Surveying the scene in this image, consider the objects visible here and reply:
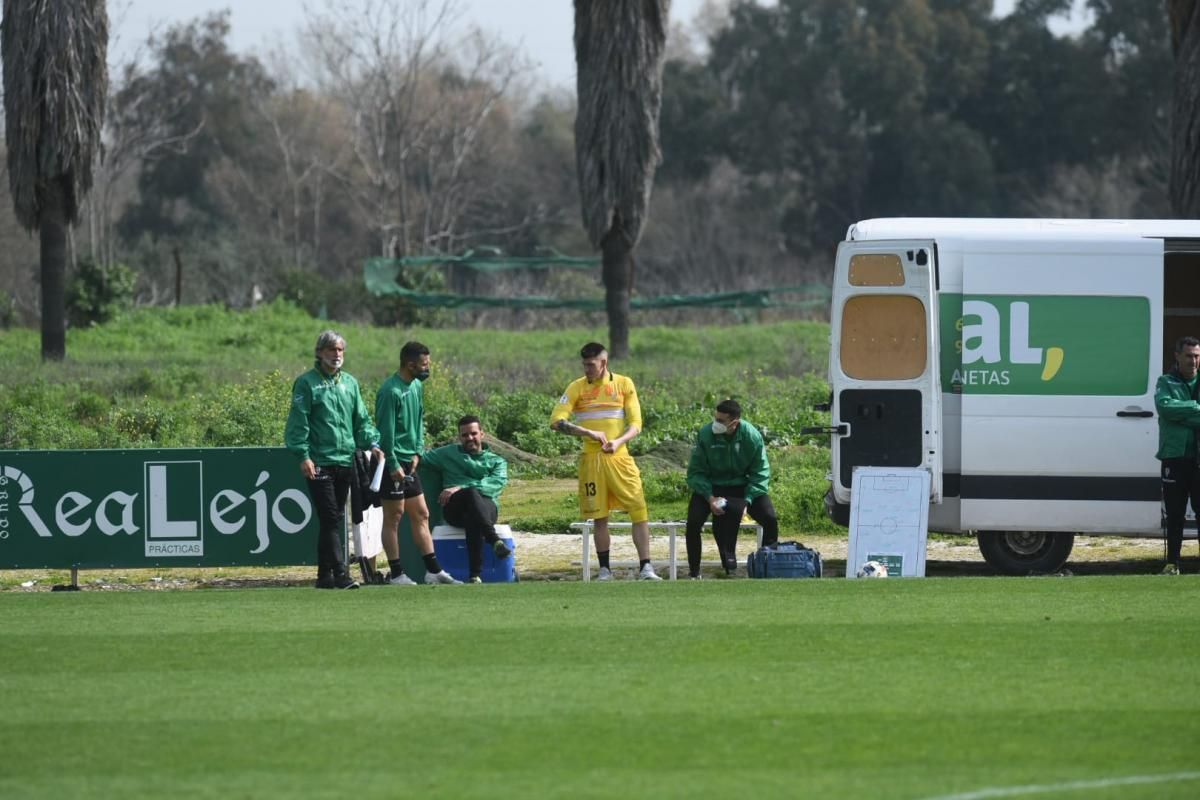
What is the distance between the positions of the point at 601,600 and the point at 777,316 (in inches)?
1438

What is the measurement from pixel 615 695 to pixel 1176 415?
21.5 ft

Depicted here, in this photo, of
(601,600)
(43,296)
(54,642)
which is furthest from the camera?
(43,296)

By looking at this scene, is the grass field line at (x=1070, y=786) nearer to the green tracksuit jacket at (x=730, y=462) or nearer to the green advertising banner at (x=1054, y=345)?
the green advertising banner at (x=1054, y=345)

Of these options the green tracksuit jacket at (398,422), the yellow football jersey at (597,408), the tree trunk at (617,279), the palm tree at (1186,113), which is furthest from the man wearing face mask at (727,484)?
the tree trunk at (617,279)

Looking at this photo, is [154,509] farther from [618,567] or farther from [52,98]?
[52,98]

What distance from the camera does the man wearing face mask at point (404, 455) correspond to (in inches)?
532

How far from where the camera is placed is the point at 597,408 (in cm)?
1406

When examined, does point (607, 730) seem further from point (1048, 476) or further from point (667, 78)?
point (667, 78)

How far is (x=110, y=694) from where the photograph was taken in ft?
28.0

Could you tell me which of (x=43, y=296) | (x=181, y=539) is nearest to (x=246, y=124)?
(x=43, y=296)

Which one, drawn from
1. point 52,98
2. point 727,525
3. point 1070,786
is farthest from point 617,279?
point 1070,786

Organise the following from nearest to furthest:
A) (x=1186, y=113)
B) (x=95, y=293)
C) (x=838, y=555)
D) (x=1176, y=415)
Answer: (x=1176, y=415), (x=838, y=555), (x=1186, y=113), (x=95, y=293)

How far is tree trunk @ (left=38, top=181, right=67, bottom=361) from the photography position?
28.5 m

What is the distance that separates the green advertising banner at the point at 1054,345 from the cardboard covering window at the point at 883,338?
0.28 metres
